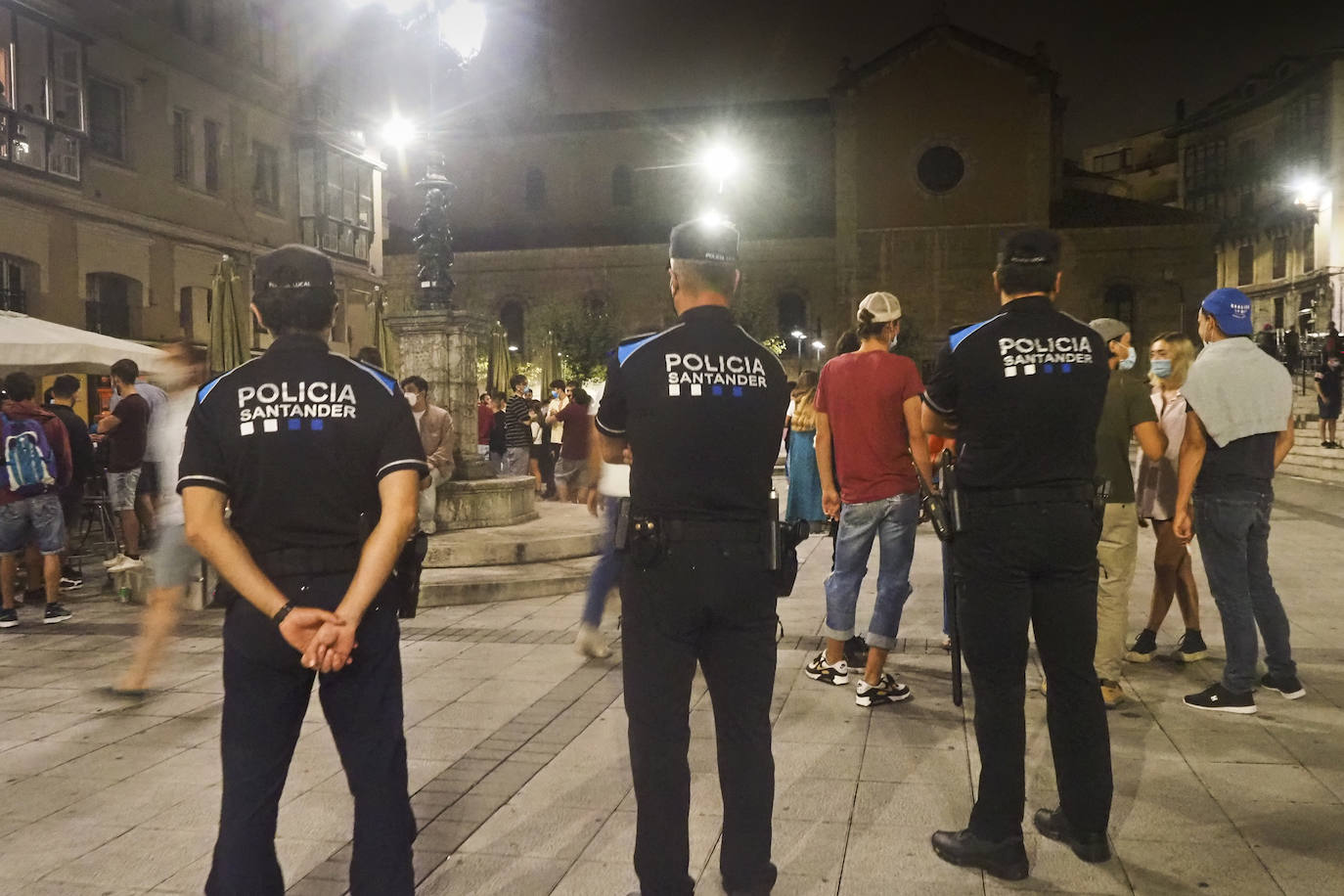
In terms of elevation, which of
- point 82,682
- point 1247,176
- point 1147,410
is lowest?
point 82,682

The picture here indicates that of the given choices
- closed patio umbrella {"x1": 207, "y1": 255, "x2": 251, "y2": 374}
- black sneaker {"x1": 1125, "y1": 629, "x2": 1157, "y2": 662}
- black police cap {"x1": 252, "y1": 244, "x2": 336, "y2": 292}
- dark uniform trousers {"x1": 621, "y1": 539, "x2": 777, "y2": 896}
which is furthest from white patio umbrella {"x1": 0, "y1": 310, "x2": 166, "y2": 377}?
dark uniform trousers {"x1": 621, "y1": 539, "x2": 777, "y2": 896}

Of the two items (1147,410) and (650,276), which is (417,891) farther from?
(650,276)

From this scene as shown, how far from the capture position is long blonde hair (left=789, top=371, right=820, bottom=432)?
862 cm

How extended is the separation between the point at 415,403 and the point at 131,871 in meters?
6.03

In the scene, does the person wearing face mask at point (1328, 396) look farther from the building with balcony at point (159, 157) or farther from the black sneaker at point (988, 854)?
the black sneaker at point (988, 854)

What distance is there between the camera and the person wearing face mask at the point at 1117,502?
5.30 metres

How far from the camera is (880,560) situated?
538 centimetres

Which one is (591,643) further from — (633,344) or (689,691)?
(633,344)

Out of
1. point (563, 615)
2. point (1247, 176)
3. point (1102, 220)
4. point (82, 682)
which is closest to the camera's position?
point (82, 682)

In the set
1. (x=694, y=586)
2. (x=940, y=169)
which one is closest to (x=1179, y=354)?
(x=694, y=586)

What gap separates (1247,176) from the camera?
162 ft

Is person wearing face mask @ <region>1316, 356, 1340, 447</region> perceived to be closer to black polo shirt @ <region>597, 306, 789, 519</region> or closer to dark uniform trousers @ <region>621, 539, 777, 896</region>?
black polo shirt @ <region>597, 306, 789, 519</region>

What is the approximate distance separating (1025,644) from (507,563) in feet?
22.0

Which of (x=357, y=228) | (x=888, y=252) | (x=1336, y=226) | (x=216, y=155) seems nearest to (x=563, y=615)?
(x=216, y=155)
